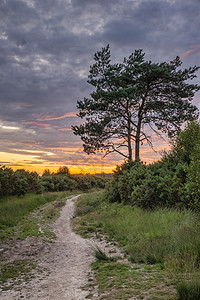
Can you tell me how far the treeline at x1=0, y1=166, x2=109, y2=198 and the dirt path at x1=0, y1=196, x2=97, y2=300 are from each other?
37.7 feet

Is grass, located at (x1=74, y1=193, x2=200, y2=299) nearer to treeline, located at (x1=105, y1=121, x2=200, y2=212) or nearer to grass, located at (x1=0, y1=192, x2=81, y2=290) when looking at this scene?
treeline, located at (x1=105, y1=121, x2=200, y2=212)

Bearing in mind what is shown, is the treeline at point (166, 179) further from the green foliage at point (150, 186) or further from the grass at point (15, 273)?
the grass at point (15, 273)

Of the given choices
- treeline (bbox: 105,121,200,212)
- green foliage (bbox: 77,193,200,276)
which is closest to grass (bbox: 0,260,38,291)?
green foliage (bbox: 77,193,200,276)

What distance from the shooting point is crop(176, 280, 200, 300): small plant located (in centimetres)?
384

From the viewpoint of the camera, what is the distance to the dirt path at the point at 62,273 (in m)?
5.32

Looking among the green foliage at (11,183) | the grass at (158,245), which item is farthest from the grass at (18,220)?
the grass at (158,245)

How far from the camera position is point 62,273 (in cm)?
675

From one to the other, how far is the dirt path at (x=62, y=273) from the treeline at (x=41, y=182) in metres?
11.5

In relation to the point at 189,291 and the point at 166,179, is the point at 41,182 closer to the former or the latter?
the point at 166,179

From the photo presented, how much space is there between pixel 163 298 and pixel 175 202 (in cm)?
879

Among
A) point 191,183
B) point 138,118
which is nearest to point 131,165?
point 138,118

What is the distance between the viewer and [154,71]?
20.8m

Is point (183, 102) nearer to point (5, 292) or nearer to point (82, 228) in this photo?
point (82, 228)

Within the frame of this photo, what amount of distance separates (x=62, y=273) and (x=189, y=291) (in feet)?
13.6
